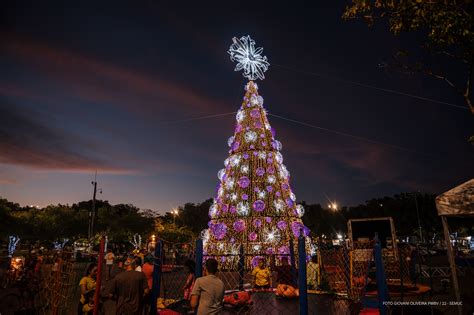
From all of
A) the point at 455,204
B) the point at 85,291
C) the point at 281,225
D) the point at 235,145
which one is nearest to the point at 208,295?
the point at 85,291

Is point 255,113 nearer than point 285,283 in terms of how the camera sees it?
No

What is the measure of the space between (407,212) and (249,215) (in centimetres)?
4201

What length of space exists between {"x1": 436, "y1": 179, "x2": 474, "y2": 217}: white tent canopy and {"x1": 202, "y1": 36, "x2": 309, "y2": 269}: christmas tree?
11911 millimetres

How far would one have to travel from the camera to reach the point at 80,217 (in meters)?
54.4

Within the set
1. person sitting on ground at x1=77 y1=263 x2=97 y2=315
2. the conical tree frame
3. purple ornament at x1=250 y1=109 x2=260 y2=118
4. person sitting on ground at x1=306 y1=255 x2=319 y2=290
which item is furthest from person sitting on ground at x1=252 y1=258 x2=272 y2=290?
purple ornament at x1=250 y1=109 x2=260 y2=118

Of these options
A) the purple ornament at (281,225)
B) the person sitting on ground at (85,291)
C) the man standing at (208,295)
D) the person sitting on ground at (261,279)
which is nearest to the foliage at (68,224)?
the purple ornament at (281,225)

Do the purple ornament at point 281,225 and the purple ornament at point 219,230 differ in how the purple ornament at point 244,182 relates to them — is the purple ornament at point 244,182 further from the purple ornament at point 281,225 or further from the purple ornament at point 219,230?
the purple ornament at point 281,225

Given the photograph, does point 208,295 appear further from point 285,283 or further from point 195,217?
point 195,217

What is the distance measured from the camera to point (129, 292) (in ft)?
23.0

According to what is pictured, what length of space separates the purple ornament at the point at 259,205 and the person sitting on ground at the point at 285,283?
6992 mm

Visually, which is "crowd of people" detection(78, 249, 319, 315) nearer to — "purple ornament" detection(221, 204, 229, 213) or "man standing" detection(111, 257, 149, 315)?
"man standing" detection(111, 257, 149, 315)

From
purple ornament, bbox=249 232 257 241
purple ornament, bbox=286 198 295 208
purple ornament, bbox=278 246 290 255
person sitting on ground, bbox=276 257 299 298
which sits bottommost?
person sitting on ground, bbox=276 257 299 298

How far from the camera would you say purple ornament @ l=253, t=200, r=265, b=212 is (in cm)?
1945

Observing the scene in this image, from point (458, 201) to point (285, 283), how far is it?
6.82 m
